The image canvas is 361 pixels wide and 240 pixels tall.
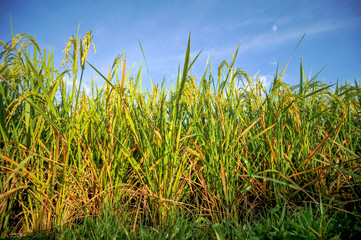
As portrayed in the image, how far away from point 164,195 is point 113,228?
1.29 ft

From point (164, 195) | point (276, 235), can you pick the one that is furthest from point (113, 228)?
point (276, 235)

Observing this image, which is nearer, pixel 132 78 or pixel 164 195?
pixel 164 195

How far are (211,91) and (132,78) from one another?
0.91 metres

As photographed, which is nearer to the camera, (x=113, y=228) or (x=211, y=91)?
(x=113, y=228)

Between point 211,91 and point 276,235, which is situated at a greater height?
point 211,91

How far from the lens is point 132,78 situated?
2.36 meters

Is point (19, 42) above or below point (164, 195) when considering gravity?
above

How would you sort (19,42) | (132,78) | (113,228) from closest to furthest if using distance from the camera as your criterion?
(113,228)
(19,42)
(132,78)

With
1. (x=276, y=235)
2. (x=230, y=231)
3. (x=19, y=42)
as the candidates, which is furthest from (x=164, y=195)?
(x=19, y=42)

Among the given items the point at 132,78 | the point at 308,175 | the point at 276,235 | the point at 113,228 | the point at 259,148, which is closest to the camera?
the point at 276,235

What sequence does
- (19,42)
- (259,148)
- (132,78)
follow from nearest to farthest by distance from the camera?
(19,42), (259,148), (132,78)

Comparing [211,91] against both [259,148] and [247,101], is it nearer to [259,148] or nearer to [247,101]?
[247,101]

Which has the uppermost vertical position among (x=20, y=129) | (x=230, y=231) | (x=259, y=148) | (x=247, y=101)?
(x=247, y=101)

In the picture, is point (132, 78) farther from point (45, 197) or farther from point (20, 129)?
point (45, 197)
